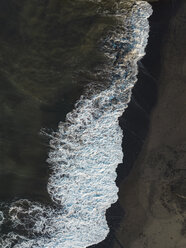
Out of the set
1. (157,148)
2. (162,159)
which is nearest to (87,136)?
(157,148)

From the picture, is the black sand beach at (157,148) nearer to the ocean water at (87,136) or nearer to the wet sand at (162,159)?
the wet sand at (162,159)

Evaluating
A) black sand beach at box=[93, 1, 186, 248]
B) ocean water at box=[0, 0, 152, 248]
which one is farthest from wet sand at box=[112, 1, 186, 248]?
ocean water at box=[0, 0, 152, 248]

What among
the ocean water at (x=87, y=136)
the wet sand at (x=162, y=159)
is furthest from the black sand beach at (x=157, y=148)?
the ocean water at (x=87, y=136)

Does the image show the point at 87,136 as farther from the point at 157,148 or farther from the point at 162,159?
the point at 162,159

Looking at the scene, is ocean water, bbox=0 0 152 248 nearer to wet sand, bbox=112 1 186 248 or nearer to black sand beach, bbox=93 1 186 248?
black sand beach, bbox=93 1 186 248

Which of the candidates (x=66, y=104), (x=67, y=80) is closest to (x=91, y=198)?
(x=66, y=104)

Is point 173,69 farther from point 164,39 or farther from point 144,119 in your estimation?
point 144,119
